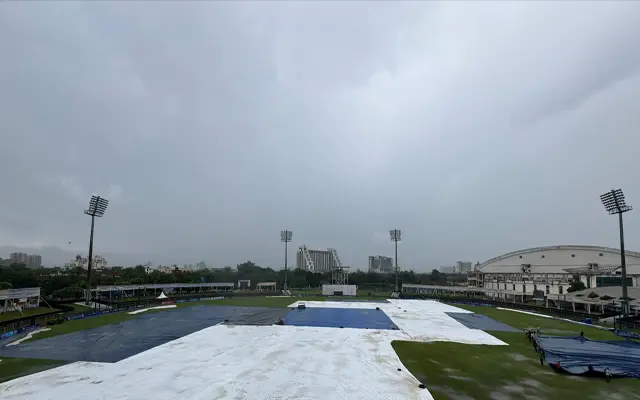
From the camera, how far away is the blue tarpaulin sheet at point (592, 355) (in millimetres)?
18708

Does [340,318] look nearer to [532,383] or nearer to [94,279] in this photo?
[532,383]

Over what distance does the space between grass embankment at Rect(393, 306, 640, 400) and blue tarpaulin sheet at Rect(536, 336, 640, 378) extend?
805 millimetres

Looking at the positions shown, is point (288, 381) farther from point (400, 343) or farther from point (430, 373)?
point (400, 343)

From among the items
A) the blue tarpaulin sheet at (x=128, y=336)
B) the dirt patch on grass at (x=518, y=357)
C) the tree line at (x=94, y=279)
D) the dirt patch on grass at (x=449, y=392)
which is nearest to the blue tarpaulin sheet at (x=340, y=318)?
the blue tarpaulin sheet at (x=128, y=336)

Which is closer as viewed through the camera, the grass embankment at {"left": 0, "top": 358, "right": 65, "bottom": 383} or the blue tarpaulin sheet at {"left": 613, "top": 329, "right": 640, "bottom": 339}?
the grass embankment at {"left": 0, "top": 358, "right": 65, "bottom": 383}

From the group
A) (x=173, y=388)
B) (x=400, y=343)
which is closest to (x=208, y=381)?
(x=173, y=388)

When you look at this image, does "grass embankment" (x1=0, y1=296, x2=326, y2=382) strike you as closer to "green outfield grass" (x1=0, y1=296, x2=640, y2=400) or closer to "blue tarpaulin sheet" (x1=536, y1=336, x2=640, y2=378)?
"green outfield grass" (x1=0, y1=296, x2=640, y2=400)

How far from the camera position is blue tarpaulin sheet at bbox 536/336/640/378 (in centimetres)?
1871

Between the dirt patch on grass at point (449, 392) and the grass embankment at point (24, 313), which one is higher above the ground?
the dirt patch on grass at point (449, 392)

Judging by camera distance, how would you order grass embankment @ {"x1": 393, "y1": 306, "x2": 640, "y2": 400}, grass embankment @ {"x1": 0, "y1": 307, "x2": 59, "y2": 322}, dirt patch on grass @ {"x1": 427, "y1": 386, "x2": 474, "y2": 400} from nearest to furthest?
dirt patch on grass @ {"x1": 427, "y1": 386, "x2": 474, "y2": 400} → grass embankment @ {"x1": 393, "y1": 306, "x2": 640, "y2": 400} → grass embankment @ {"x1": 0, "y1": 307, "x2": 59, "y2": 322}

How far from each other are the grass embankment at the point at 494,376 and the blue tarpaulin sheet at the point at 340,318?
27.6ft

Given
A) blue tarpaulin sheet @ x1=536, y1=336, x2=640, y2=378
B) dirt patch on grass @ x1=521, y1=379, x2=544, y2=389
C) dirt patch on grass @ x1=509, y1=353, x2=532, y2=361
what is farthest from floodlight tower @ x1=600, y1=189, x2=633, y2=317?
dirt patch on grass @ x1=521, y1=379, x2=544, y2=389

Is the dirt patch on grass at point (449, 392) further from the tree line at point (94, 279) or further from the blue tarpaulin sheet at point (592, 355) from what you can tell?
the tree line at point (94, 279)

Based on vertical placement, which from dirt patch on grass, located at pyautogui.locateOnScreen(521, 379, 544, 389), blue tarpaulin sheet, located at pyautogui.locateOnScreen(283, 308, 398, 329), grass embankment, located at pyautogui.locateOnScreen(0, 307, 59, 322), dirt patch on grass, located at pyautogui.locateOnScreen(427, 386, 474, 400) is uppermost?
dirt patch on grass, located at pyautogui.locateOnScreen(427, 386, 474, 400)
